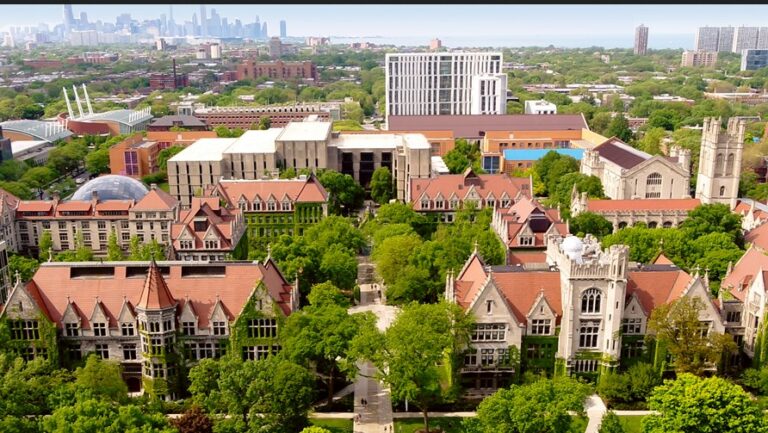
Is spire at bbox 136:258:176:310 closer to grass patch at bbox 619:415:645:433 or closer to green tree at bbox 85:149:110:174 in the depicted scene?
grass patch at bbox 619:415:645:433

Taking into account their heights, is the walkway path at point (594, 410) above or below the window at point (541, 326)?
below

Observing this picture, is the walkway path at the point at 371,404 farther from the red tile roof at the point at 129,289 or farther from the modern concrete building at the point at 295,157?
the modern concrete building at the point at 295,157

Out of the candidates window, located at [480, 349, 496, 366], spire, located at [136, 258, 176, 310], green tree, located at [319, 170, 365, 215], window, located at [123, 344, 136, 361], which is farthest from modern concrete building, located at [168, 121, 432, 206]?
spire, located at [136, 258, 176, 310]

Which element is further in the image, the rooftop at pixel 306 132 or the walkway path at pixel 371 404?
the rooftop at pixel 306 132

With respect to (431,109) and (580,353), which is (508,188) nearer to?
(580,353)

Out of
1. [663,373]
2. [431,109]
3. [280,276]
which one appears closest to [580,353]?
[663,373]

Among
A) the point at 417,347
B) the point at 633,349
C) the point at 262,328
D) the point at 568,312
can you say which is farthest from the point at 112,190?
the point at 633,349

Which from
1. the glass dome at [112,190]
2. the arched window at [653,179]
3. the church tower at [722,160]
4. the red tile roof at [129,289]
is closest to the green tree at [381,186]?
the glass dome at [112,190]
